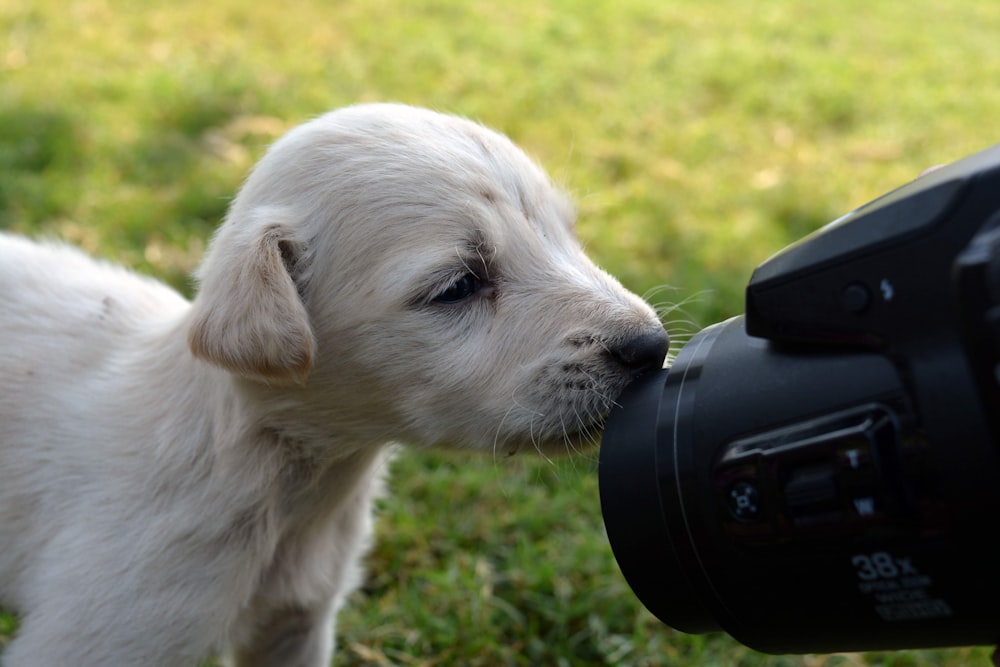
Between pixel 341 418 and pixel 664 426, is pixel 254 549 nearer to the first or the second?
pixel 341 418

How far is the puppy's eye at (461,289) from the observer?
2.63m

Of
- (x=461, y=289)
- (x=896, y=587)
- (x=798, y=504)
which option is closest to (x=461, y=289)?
(x=461, y=289)

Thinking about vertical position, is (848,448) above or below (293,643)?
above

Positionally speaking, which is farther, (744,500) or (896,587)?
(744,500)

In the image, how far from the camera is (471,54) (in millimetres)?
8461

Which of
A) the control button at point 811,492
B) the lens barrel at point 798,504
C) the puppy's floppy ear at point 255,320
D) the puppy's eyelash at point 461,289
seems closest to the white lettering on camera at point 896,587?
the lens barrel at point 798,504

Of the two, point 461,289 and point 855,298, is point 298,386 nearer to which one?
point 461,289

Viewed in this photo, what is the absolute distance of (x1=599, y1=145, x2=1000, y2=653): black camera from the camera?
5.43ft

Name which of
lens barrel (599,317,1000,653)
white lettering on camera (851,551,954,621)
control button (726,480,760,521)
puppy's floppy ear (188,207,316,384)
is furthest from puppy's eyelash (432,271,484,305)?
white lettering on camera (851,551,954,621)

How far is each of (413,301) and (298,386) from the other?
385 millimetres

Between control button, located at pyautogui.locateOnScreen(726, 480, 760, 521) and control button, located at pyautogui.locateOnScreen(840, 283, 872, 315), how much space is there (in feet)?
1.20

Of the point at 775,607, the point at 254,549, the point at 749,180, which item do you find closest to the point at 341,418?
the point at 254,549

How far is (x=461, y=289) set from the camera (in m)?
2.65

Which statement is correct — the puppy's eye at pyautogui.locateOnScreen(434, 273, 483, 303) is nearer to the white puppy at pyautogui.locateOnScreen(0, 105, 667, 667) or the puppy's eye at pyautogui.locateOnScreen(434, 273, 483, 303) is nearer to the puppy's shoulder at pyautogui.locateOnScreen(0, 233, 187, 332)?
the white puppy at pyautogui.locateOnScreen(0, 105, 667, 667)
